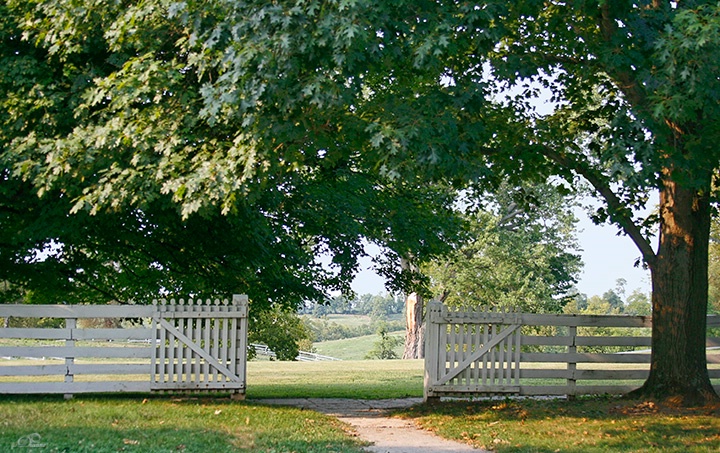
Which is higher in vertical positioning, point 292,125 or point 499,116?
point 499,116

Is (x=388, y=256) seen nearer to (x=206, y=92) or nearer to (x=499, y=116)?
(x=499, y=116)

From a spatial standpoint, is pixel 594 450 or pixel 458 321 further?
pixel 458 321

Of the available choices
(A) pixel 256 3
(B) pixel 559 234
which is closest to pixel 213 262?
(A) pixel 256 3

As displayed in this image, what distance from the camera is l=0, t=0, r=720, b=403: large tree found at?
984 cm

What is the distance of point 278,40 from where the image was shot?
31.7 feet

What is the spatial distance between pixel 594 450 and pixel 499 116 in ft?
19.4

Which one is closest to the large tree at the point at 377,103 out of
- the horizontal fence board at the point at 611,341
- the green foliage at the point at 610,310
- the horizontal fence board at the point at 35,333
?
the horizontal fence board at the point at 611,341

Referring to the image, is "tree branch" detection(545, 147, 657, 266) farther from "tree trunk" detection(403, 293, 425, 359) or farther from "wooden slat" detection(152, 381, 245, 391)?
"tree trunk" detection(403, 293, 425, 359)

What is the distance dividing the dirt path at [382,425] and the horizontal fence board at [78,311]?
2.74m

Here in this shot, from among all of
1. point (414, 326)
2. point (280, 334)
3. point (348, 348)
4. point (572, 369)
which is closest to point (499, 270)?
point (414, 326)

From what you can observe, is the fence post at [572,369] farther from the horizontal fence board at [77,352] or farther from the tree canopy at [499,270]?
the tree canopy at [499,270]

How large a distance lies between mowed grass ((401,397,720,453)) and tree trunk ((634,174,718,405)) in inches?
23.4

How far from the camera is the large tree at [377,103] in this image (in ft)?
32.3

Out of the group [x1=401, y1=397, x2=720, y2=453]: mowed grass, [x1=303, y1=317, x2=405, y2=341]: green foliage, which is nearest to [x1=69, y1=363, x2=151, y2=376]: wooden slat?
[x1=401, y1=397, x2=720, y2=453]: mowed grass
